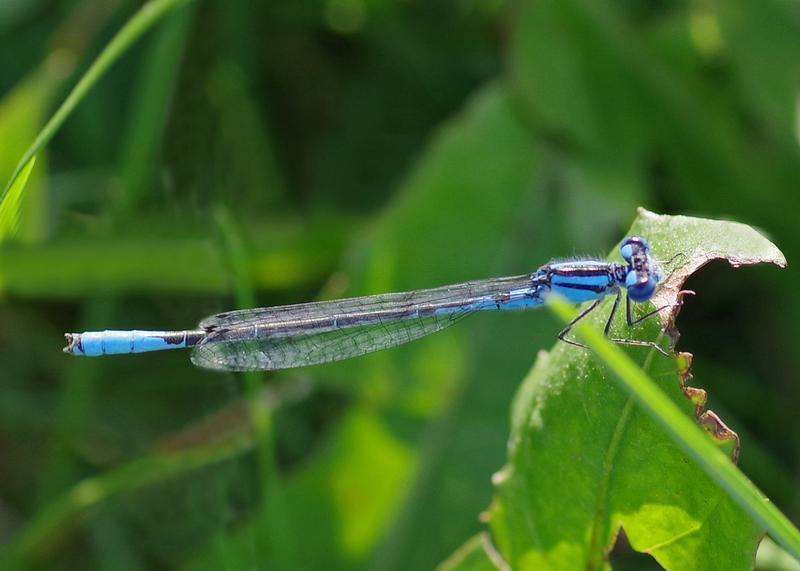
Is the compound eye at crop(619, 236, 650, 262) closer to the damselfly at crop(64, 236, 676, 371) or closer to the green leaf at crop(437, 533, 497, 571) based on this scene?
the damselfly at crop(64, 236, 676, 371)

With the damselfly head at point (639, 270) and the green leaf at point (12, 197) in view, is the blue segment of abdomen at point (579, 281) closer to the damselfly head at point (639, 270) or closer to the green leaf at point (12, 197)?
the damselfly head at point (639, 270)

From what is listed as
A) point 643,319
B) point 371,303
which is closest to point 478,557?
point 643,319

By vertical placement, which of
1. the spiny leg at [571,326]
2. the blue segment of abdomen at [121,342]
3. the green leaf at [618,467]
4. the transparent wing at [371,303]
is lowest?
the green leaf at [618,467]

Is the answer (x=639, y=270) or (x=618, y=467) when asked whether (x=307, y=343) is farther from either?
(x=618, y=467)

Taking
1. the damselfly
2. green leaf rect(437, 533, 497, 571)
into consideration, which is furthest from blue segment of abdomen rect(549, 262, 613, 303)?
green leaf rect(437, 533, 497, 571)

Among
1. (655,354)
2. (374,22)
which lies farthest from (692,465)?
(374,22)

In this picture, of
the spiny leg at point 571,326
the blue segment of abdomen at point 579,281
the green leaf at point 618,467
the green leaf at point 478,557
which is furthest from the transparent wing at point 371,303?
the green leaf at point 478,557

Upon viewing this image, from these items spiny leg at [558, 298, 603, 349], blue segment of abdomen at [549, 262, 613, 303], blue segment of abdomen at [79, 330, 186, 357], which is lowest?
spiny leg at [558, 298, 603, 349]

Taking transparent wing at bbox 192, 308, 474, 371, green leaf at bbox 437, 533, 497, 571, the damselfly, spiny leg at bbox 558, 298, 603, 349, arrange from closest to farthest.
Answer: spiny leg at bbox 558, 298, 603, 349 → green leaf at bbox 437, 533, 497, 571 → the damselfly → transparent wing at bbox 192, 308, 474, 371
